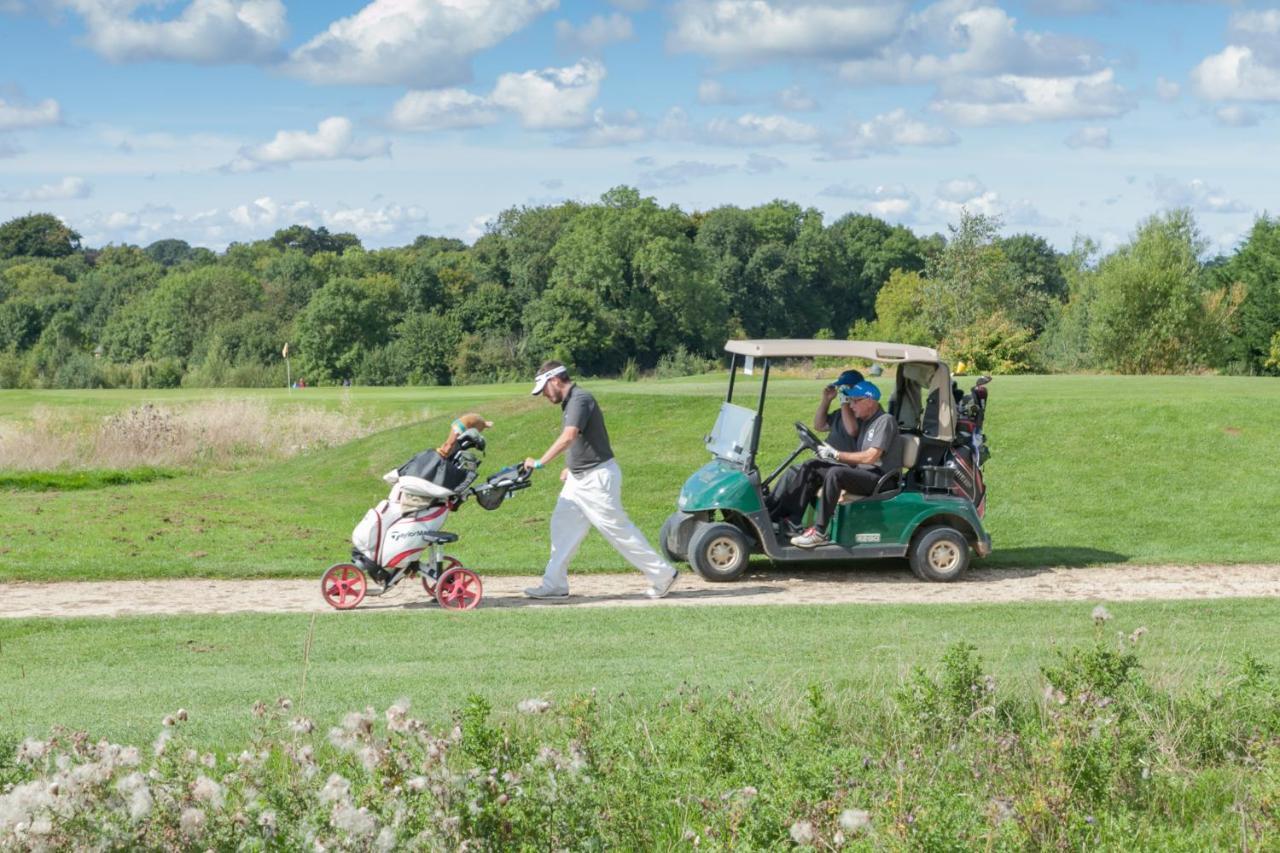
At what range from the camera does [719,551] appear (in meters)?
13.0

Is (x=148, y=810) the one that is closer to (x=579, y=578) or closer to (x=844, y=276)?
(x=579, y=578)

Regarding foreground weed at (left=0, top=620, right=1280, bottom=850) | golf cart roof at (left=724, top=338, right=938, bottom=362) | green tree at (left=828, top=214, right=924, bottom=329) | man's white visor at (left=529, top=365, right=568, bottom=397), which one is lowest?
foreground weed at (left=0, top=620, right=1280, bottom=850)

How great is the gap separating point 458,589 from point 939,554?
4.32 meters

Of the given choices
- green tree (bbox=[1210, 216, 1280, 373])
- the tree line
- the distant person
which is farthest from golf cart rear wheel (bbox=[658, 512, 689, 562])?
green tree (bbox=[1210, 216, 1280, 373])

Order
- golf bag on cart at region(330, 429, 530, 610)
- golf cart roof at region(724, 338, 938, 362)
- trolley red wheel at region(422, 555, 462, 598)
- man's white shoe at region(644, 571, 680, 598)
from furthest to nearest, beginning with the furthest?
golf cart roof at region(724, 338, 938, 362) < man's white shoe at region(644, 571, 680, 598) < trolley red wheel at region(422, 555, 462, 598) < golf bag on cart at region(330, 429, 530, 610)

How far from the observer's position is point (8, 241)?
124 m

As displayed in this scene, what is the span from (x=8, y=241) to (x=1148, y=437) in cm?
12166

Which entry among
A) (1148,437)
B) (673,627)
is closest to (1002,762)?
(673,627)

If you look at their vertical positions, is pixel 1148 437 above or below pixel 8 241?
below

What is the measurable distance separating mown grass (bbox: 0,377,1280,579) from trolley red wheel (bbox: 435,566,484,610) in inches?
83.7

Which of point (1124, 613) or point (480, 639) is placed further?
point (1124, 613)

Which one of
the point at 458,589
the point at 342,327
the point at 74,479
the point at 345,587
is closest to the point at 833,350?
the point at 458,589

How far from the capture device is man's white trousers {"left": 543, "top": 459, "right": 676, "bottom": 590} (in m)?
12.0

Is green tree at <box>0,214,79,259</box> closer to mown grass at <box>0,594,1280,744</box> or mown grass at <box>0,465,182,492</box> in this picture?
mown grass at <box>0,465,182,492</box>
